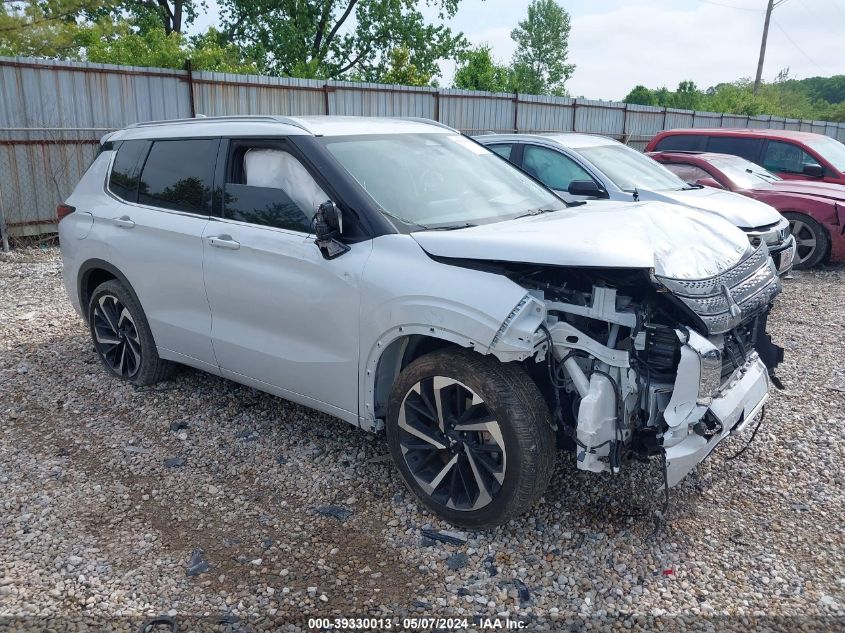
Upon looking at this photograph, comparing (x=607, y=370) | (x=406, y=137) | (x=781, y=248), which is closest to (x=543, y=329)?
(x=607, y=370)

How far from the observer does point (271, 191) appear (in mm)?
3852

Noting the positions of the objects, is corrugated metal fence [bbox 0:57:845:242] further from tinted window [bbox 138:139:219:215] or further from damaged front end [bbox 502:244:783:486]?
damaged front end [bbox 502:244:783:486]

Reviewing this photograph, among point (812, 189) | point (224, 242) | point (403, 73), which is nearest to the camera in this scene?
point (224, 242)

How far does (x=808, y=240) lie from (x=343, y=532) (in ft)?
27.5

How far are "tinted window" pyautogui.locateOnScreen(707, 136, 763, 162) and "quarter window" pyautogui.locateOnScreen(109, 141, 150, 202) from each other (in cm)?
933

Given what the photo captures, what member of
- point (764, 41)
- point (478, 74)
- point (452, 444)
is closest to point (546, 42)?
point (764, 41)

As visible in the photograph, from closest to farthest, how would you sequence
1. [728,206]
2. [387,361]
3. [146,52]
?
1. [387,361]
2. [728,206]
3. [146,52]

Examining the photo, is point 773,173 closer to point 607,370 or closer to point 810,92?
point 607,370

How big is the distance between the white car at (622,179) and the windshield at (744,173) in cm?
166

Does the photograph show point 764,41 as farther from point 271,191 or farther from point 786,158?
point 271,191

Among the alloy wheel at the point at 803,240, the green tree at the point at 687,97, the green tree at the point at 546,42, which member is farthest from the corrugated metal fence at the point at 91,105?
the green tree at the point at 546,42

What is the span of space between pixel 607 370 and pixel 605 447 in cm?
33

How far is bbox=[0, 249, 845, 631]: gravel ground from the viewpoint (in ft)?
9.29

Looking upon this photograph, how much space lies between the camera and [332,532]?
3336 millimetres
